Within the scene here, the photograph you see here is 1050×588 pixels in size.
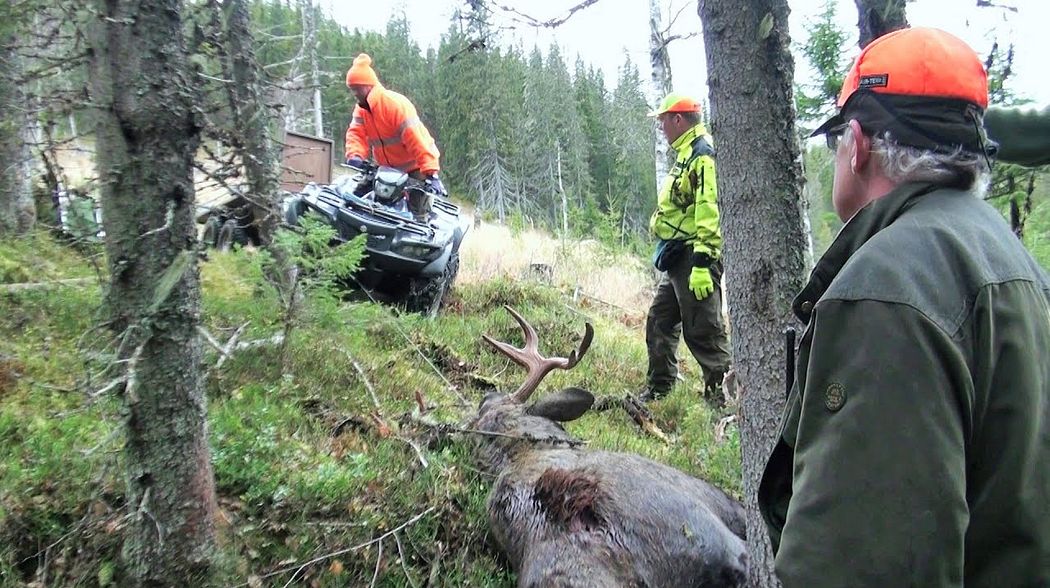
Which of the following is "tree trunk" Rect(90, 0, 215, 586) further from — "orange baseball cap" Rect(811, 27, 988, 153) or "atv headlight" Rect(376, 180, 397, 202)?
"atv headlight" Rect(376, 180, 397, 202)

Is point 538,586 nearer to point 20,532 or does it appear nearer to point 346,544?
point 346,544

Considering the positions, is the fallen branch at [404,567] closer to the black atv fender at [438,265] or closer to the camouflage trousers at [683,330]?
the camouflage trousers at [683,330]

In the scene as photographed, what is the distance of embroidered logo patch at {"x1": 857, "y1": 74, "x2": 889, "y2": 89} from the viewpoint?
1645 mm

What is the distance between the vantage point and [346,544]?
355cm

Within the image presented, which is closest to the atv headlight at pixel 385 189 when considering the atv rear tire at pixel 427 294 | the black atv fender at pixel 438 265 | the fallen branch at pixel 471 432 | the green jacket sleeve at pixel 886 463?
the black atv fender at pixel 438 265

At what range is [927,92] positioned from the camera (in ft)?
5.25

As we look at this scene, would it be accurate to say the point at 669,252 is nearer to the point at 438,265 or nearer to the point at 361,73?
the point at 438,265

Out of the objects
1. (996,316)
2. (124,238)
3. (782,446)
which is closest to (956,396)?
(996,316)

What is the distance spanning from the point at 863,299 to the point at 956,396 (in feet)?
0.78

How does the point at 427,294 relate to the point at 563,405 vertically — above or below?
above

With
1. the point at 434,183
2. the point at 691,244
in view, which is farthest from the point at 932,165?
the point at 434,183

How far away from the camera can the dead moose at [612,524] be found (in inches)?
131

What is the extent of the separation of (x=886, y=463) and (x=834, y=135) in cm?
96

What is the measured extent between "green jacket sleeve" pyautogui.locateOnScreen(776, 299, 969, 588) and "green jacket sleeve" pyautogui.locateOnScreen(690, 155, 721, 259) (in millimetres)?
4722
